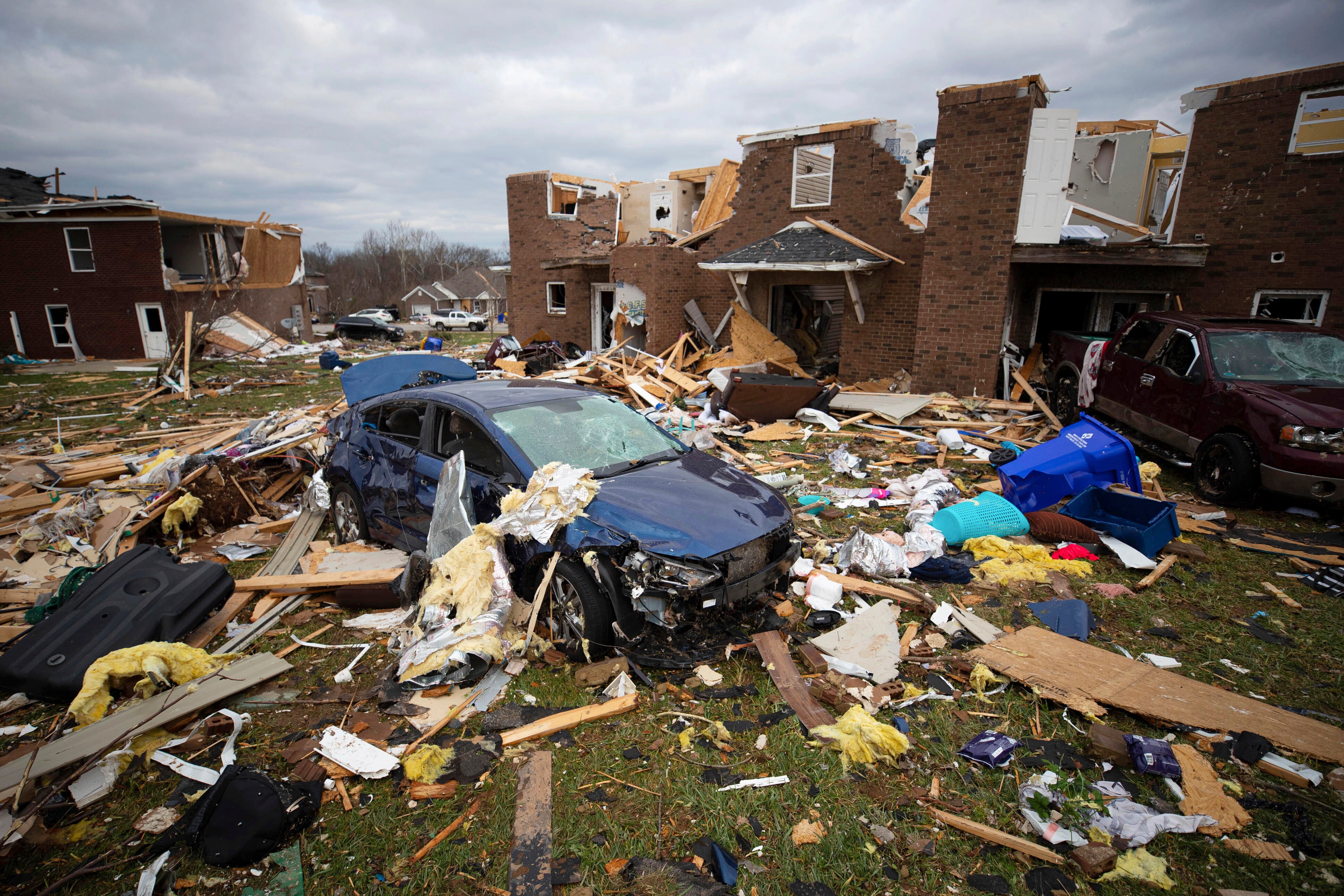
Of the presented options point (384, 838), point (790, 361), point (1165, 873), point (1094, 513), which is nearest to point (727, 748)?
point (384, 838)

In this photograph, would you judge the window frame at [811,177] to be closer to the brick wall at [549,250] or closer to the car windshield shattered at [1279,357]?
the brick wall at [549,250]

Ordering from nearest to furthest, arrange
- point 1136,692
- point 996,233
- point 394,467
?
point 1136,692, point 394,467, point 996,233

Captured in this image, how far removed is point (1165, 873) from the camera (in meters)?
2.60

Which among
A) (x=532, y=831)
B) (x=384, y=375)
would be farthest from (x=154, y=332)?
(x=532, y=831)

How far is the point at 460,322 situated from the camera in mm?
48312

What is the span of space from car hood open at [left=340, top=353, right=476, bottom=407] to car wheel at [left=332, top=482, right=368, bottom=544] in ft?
9.00

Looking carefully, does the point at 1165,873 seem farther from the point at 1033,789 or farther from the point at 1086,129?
the point at 1086,129

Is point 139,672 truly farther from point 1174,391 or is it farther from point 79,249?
point 79,249

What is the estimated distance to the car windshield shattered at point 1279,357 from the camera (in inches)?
272

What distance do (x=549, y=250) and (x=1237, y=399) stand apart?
65.1 ft

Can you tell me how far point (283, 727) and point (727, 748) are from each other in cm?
256

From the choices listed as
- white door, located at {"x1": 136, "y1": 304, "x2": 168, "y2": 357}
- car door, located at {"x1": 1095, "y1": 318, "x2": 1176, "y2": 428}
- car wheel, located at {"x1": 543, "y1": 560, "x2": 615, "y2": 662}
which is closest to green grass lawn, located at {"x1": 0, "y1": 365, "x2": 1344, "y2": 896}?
car wheel, located at {"x1": 543, "y1": 560, "x2": 615, "y2": 662}

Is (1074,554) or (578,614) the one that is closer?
(578,614)

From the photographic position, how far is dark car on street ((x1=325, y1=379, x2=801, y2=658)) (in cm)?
375
